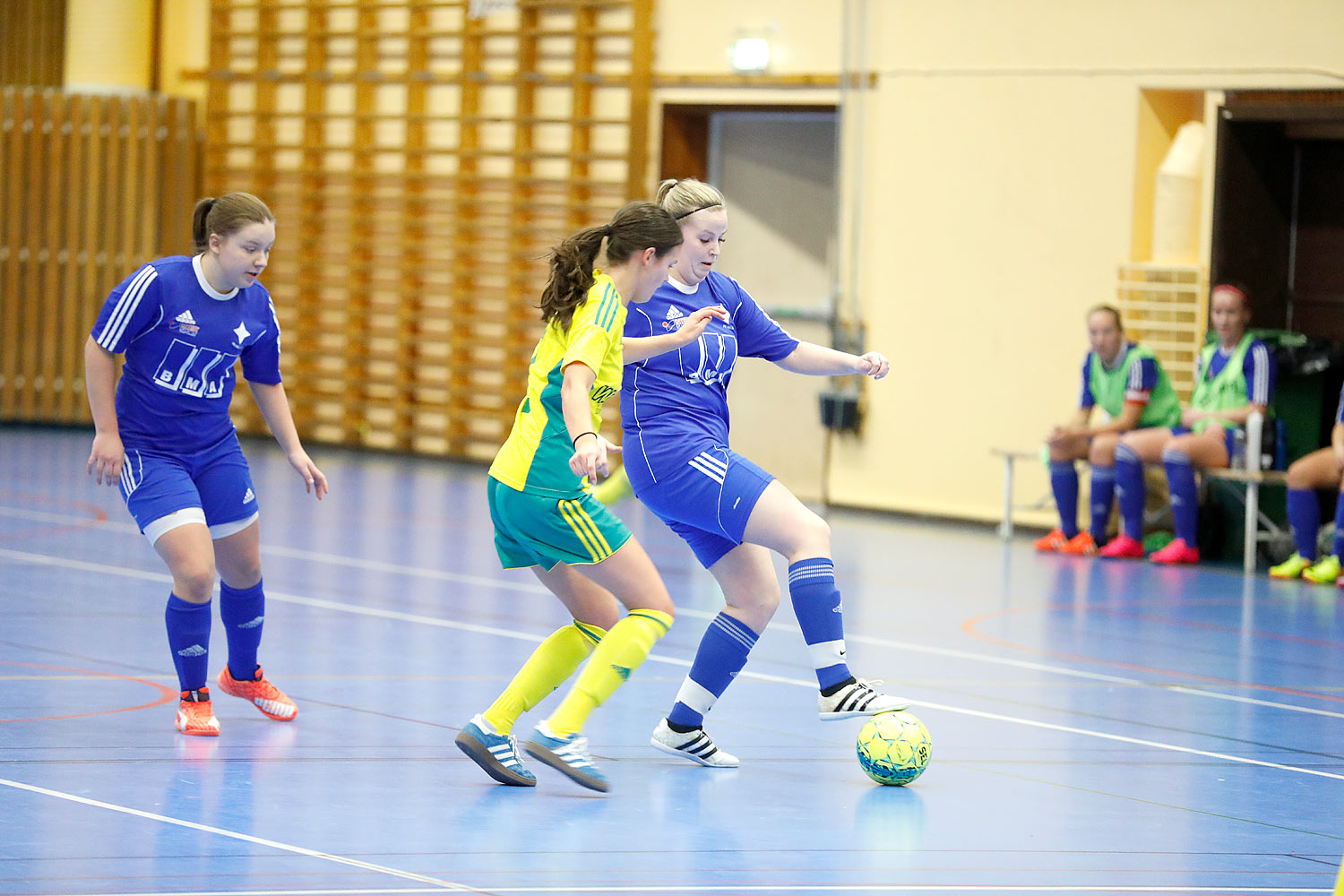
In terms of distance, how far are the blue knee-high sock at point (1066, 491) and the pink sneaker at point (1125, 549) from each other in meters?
0.39

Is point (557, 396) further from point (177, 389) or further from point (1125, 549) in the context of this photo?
point (1125, 549)

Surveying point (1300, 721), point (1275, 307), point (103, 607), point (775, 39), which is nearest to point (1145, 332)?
point (1275, 307)

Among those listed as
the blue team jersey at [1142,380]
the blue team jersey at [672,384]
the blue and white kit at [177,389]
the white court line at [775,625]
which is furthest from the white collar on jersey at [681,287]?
the blue team jersey at [1142,380]

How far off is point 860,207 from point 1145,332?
2416mm

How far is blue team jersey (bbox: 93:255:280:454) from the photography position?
5.03 m

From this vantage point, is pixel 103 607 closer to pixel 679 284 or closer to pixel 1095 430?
pixel 679 284

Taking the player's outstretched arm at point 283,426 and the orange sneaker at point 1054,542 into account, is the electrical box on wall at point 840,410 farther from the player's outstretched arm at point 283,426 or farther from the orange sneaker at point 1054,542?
the player's outstretched arm at point 283,426

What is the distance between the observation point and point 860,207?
12680mm

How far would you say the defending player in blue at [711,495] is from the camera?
15.2ft

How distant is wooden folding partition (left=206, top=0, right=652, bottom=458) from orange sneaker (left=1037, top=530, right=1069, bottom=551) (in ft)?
15.5

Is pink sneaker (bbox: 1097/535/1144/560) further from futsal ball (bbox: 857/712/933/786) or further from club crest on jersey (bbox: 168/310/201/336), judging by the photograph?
club crest on jersey (bbox: 168/310/201/336)

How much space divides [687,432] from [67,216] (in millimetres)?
12595

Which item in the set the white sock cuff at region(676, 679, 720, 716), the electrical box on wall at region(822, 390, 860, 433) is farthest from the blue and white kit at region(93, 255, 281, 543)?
the electrical box on wall at region(822, 390, 860, 433)

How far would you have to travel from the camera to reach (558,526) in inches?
171
